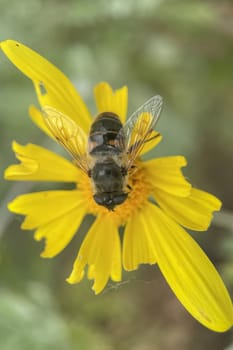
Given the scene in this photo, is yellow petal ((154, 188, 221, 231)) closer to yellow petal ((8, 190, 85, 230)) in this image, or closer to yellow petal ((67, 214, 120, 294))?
yellow petal ((67, 214, 120, 294))

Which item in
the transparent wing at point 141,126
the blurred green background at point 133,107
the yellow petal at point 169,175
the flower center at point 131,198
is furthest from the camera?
the blurred green background at point 133,107

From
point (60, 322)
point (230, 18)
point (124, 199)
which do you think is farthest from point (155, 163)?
point (230, 18)

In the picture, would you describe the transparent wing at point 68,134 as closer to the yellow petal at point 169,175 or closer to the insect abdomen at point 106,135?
the insect abdomen at point 106,135

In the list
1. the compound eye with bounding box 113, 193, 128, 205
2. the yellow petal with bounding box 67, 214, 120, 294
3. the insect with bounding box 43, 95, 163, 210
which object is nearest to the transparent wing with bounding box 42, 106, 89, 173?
the insect with bounding box 43, 95, 163, 210

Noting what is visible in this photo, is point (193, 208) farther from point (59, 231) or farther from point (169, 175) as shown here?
point (59, 231)

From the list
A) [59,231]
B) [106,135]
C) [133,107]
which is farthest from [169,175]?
[133,107]

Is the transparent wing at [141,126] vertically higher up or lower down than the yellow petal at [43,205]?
higher up

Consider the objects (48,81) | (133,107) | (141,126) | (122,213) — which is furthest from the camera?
(133,107)

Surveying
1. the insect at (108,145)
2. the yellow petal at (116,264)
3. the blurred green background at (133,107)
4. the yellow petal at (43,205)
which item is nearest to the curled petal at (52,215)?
the yellow petal at (43,205)
